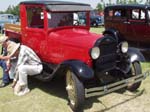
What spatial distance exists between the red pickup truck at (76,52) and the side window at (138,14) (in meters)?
3.44

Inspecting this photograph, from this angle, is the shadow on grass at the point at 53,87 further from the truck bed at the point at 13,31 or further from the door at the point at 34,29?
the truck bed at the point at 13,31

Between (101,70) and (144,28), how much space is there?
15.3 ft

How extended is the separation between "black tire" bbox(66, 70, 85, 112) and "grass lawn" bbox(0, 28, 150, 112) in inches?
8.0

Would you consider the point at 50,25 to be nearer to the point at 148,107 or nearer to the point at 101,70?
the point at 101,70

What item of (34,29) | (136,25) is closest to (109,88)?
(34,29)

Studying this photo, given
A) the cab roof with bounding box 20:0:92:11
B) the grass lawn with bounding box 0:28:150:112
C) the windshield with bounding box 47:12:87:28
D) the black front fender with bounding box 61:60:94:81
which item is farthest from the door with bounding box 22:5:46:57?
the black front fender with bounding box 61:60:94:81

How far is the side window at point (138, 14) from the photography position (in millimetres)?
10525

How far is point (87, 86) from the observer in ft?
20.9

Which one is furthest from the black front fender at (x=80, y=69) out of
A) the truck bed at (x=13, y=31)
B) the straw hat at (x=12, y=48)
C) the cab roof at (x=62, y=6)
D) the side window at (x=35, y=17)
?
the truck bed at (x=13, y=31)

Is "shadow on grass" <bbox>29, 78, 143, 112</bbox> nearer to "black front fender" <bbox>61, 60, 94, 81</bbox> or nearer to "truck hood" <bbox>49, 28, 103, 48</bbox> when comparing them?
"black front fender" <bbox>61, 60, 94, 81</bbox>

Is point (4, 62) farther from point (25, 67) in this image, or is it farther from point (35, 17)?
point (35, 17)

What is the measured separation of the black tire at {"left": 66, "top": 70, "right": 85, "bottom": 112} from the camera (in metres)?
5.66

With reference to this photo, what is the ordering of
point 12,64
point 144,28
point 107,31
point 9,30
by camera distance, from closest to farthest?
1. point 12,64
2. point 9,30
3. point 144,28
4. point 107,31

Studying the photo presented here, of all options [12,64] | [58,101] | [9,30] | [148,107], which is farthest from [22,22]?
[148,107]
